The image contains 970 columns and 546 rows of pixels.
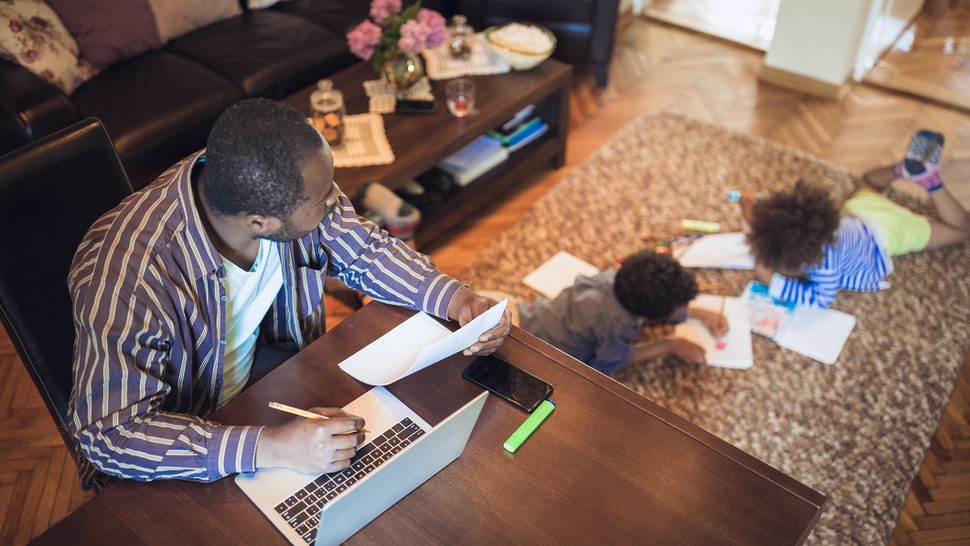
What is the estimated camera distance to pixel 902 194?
2887 mm

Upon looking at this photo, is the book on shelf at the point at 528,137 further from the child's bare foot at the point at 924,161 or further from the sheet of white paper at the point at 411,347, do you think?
the sheet of white paper at the point at 411,347

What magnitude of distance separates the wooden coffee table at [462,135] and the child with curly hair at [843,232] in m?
0.78

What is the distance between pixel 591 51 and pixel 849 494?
221 cm

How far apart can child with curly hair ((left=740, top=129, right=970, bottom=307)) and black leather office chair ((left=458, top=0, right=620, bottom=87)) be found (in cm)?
107

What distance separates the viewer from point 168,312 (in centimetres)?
122

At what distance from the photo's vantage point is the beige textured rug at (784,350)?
2037mm

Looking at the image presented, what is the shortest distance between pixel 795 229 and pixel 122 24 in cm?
244

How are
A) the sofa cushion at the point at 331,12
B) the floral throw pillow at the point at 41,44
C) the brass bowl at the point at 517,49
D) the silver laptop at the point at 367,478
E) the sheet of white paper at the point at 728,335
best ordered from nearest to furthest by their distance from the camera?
1. the silver laptop at the point at 367,478
2. the sheet of white paper at the point at 728,335
3. the floral throw pillow at the point at 41,44
4. the brass bowl at the point at 517,49
5. the sofa cushion at the point at 331,12

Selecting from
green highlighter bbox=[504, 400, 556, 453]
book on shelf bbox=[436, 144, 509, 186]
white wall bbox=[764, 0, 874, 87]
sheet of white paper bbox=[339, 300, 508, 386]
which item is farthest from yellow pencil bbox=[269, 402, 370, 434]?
white wall bbox=[764, 0, 874, 87]

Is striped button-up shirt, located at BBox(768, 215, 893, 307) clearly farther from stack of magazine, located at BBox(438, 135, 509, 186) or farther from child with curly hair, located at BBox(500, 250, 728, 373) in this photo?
stack of magazine, located at BBox(438, 135, 509, 186)

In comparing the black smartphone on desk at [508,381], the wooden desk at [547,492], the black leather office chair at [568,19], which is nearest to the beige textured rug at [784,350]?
the black leather office chair at [568,19]

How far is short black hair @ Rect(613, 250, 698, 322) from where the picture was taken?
204cm

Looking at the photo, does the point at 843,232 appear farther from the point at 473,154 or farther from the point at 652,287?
the point at 473,154

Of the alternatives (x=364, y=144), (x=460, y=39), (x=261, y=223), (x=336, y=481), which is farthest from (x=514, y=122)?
(x=336, y=481)
